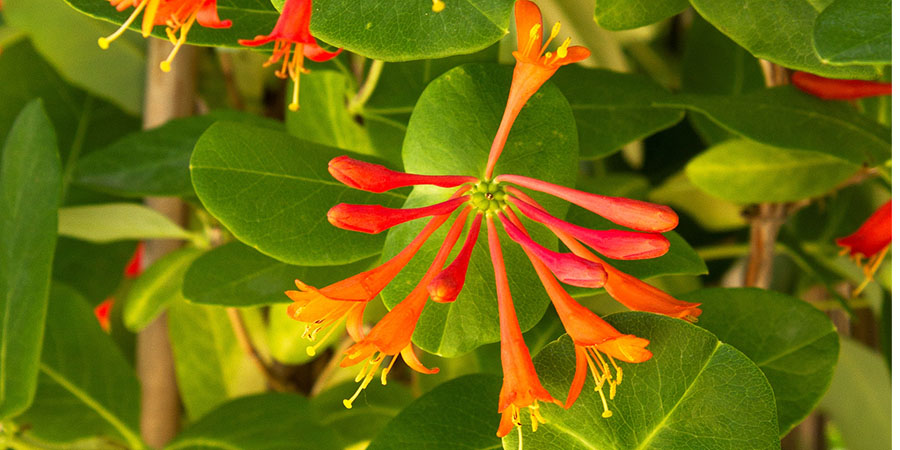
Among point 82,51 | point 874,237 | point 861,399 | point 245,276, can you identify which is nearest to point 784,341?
point 874,237

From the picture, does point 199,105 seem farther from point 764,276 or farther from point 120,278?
point 764,276

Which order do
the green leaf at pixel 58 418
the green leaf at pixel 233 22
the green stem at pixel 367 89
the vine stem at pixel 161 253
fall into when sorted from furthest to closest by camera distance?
the vine stem at pixel 161 253 → the green leaf at pixel 58 418 → the green stem at pixel 367 89 → the green leaf at pixel 233 22

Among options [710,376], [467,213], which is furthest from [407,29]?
[710,376]

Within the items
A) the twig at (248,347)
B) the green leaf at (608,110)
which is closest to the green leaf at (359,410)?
the twig at (248,347)

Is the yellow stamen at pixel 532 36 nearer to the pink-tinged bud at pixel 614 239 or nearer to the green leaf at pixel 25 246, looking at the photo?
the pink-tinged bud at pixel 614 239

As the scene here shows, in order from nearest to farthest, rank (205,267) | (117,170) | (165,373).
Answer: (205,267), (117,170), (165,373)

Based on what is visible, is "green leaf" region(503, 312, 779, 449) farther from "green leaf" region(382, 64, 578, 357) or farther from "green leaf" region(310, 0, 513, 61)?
"green leaf" region(310, 0, 513, 61)
